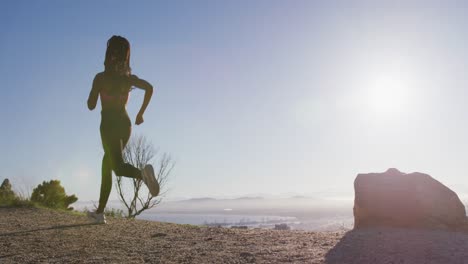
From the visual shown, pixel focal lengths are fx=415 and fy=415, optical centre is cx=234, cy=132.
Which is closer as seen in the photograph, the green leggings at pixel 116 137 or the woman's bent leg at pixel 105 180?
the green leggings at pixel 116 137

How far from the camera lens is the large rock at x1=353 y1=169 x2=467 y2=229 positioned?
23.4 ft

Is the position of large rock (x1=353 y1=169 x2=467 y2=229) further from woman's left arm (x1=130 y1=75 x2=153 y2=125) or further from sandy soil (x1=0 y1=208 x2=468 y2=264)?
woman's left arm (x1=130 y1=75 x2=153 y2=125)

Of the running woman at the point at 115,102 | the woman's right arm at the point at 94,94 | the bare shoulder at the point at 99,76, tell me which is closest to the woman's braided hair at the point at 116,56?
the running woman at the point at 115,102

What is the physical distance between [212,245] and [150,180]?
1176 mm

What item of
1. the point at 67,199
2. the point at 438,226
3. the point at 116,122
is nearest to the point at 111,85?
the point at 116,122

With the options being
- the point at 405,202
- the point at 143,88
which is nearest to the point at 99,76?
the point at 143,88

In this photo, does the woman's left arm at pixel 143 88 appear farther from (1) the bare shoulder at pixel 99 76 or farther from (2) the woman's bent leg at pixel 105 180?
(2) the woman's bent leg at pixel 105 180

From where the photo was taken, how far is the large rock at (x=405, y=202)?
7141 mm

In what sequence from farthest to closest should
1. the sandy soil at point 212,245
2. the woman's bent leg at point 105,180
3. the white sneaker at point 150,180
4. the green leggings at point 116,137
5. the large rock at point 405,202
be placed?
the large rock at point 405,202 → the woman's bent leg at point 105,180 → the green leggings at point 116,137 → the white sneaker at point 150,180 → the sandy soil at point 212,245

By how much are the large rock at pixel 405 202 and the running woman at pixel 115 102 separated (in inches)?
164

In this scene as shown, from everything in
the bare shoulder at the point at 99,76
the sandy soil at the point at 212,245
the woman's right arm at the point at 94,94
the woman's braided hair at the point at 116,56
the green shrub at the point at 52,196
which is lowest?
the sandy soil at the point at 212,245

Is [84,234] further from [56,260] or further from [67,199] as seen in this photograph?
[67,199]

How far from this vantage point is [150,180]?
5.50 m

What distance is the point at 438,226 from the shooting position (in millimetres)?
7027
